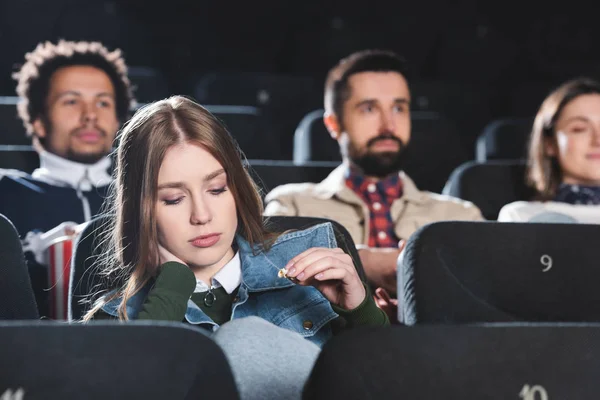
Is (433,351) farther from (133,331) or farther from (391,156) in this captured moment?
(391,156)

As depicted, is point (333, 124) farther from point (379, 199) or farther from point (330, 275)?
point (330, 275)

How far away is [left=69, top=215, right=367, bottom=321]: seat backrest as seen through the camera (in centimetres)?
101

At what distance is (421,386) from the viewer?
0.67 metres

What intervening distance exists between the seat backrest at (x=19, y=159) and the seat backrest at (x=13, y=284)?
827 millimetres

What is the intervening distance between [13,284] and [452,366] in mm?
498

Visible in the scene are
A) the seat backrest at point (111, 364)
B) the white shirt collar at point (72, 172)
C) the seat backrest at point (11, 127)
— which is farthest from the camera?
the seat backrest at point (11, 127)

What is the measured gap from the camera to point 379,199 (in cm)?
169

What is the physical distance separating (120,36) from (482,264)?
6.05ft

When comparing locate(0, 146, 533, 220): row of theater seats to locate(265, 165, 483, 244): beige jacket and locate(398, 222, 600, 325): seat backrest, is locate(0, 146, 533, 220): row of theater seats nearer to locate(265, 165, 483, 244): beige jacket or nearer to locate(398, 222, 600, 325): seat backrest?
locate(265, 165, 483, 244): beige jacket

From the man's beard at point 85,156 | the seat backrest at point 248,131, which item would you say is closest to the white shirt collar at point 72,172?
the man's beard at point 85,156

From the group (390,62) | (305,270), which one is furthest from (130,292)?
(390,62)

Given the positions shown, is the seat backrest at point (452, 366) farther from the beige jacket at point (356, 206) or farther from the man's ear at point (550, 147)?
the man's ear at point (550, 147)

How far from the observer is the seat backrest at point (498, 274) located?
1012 mm

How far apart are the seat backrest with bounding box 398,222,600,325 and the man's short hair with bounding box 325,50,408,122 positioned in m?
0.74
